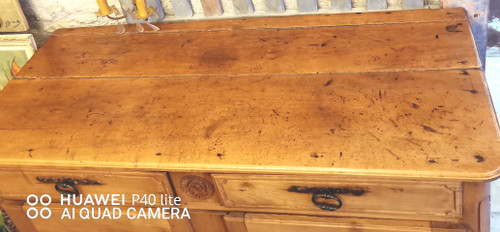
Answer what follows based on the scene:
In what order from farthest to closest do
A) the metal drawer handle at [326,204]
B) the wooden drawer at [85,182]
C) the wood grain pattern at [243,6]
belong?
the wood grain pattern at [243,6]
the wooden drawer at [85,182]
the metal drawer handle at [326,204]

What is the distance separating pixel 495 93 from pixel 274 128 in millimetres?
911

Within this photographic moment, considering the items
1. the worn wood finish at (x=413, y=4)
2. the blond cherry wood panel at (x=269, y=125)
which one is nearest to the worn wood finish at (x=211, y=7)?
the blond cherry wood panel at (x=269, y=125)

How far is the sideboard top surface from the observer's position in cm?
110

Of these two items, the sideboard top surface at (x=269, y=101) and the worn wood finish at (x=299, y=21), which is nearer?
the sideboard top surface at (x=269, y=101)

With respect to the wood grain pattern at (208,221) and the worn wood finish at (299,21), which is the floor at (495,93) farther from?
the wood grain pattern at (208,221)

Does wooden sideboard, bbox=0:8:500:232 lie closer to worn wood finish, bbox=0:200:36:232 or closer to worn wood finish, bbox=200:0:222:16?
worn wood finish, bbox=0:200:36:232

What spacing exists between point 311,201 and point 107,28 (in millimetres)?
984

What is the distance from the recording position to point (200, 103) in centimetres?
132

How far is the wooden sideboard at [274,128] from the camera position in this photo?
3.62 ft

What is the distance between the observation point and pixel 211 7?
169 cm

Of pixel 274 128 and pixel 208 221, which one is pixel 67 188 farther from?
pixel 274 128

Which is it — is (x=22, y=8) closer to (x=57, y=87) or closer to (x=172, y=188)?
(x=57, y=87)

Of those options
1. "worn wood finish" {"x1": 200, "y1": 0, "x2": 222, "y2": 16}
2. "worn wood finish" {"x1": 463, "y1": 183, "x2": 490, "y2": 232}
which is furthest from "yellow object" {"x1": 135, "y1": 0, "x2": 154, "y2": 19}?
"worn wood finish" {"x1": 463, "y1": 183, "x2": 490, "y2": 232}

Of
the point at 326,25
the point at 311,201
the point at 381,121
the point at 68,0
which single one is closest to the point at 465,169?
the point at 381,121
